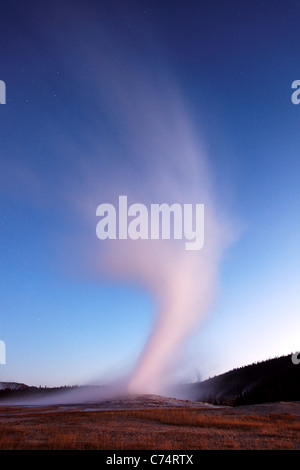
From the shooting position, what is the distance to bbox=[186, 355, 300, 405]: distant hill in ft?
305

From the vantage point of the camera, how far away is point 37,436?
2070 centimetres

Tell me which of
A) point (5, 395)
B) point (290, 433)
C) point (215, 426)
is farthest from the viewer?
point (5, 395)

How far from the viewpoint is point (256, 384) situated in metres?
120

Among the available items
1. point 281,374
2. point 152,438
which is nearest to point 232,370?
point 281,374

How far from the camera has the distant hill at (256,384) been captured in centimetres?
9294
